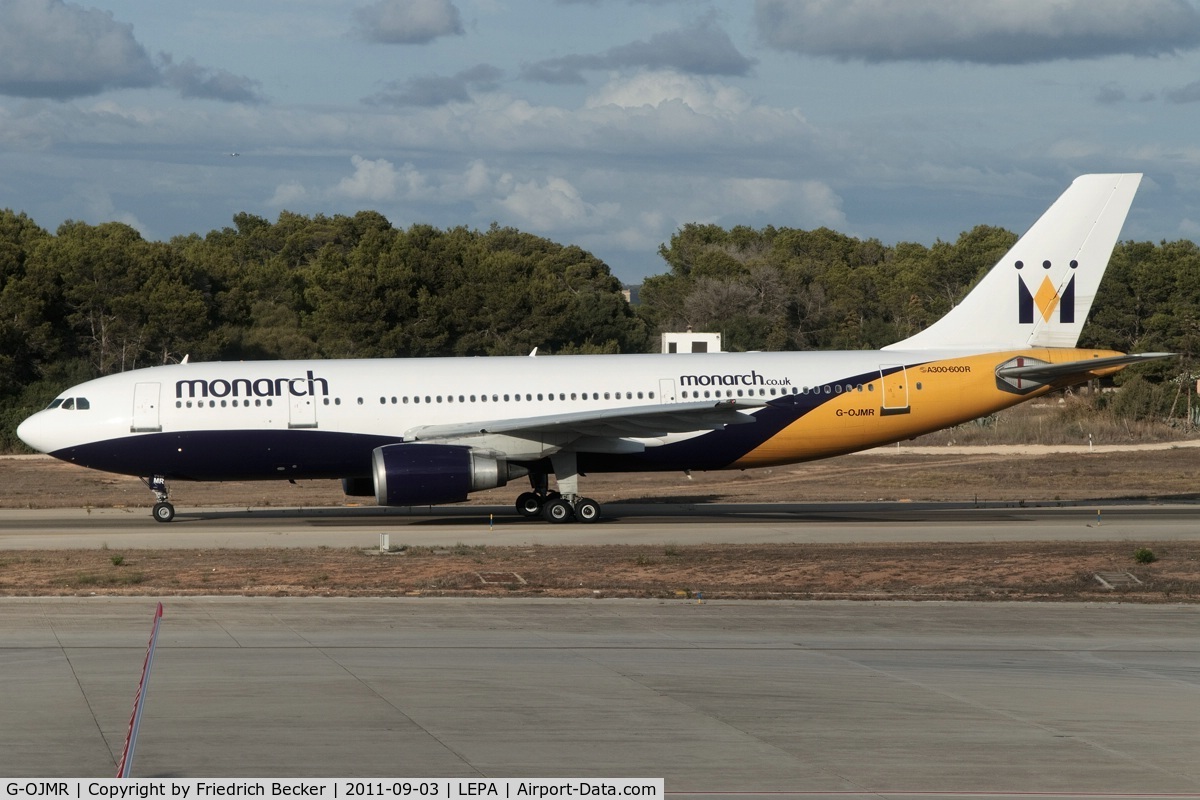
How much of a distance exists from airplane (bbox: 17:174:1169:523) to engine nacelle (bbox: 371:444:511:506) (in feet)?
0.23

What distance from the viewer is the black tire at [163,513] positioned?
3048 cm

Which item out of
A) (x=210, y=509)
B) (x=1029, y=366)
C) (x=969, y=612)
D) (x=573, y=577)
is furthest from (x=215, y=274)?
(x=969, y=612)

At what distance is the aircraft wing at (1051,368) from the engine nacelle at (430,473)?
1132 cm

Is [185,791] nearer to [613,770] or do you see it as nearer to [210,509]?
[613,770]

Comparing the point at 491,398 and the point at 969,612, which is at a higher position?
the point at 491,398

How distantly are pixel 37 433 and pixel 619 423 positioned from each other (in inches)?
487

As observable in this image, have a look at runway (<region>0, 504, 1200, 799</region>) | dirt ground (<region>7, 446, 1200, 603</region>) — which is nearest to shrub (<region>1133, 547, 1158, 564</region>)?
dirt ground (<region>7, 446, 1200, 603</region>)

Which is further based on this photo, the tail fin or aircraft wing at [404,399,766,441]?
the tail fin

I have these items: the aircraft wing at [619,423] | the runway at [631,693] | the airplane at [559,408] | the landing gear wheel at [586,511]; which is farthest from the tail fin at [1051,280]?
the runway at [631,693]

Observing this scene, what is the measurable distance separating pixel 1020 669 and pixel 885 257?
114 m

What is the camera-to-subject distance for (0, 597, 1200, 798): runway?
10258 millimetres

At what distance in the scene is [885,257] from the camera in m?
125
